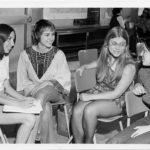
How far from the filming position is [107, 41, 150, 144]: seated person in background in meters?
1.88

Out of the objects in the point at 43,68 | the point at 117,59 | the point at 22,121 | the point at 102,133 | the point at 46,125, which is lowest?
the point at 102,133

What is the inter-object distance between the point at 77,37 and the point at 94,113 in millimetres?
3907

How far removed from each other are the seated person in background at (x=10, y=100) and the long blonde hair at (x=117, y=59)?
0.60 meters

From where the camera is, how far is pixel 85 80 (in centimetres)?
262

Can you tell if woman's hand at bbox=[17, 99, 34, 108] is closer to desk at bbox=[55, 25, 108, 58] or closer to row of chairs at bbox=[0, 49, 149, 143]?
row of chairs at bbox=[0, 49, 149, 143]

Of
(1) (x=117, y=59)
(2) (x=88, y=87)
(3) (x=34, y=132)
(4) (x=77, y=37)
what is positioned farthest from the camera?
(4) (x=77, y=37)

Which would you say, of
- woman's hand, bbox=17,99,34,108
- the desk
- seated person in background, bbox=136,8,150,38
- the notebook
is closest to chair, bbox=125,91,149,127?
the notebook

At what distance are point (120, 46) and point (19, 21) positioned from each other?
8.01ft

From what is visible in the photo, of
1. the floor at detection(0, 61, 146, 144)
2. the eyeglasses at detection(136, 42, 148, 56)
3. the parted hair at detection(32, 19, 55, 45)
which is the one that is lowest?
the floor at detection(0, 61, 146, 144)

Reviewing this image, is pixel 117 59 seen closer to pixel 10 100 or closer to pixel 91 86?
pixel 91 86

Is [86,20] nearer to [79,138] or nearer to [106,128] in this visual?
[106,128]

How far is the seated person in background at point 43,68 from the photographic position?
2.62 meters

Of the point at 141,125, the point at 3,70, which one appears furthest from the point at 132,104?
the point at 3,70

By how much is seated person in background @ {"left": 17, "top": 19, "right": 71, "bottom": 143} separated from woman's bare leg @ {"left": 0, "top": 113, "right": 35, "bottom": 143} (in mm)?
422
